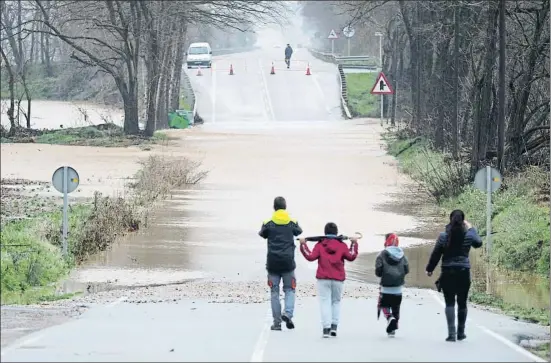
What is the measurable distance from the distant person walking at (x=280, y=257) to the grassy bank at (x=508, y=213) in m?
4.15

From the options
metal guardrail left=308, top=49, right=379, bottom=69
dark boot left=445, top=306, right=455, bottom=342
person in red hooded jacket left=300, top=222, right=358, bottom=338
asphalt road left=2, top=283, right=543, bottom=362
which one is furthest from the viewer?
metal guardrail left=308, top=49, right=379, bottom=69

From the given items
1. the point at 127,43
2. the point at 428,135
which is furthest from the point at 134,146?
the point at 428,135

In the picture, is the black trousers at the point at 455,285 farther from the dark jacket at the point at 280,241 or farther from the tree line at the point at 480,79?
the tree line at the point at 480,79

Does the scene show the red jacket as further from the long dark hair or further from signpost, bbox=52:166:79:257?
signpost, bbox=52:166:79:257

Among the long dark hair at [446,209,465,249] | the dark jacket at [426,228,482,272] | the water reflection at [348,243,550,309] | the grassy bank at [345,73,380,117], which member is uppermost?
the grassy bank at [345,73,380,117]

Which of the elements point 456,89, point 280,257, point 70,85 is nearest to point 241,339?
point 280,257

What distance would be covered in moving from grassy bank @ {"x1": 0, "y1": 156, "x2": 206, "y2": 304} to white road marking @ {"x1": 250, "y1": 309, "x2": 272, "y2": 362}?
4.11 m

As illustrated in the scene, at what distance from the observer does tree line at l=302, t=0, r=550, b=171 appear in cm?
3209

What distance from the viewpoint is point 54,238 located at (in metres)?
23.6

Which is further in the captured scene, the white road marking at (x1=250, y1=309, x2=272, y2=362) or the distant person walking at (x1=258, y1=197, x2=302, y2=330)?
the distant person walking at (x1=258, y1=197, x2=302, y2=330)

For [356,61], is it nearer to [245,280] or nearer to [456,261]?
[245,280]

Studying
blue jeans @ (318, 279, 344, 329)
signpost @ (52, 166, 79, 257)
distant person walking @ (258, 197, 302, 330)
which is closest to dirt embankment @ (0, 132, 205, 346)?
signpost @ (52, 166, 79, 257)

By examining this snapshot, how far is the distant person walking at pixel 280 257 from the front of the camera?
14578 millimetres

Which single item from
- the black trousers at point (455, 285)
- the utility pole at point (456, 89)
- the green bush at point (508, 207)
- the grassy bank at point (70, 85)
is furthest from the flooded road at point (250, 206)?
the grassy bank at point (70, 85)
